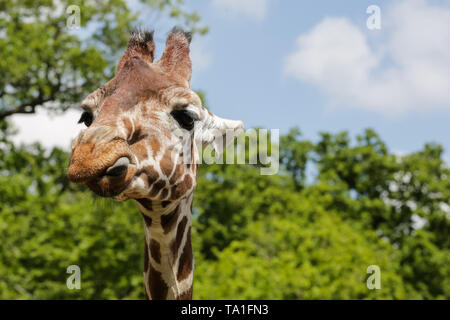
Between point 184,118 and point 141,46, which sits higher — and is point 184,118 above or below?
below

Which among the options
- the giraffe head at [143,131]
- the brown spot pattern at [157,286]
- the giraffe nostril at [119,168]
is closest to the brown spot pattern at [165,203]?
the giraffe head at [143,131]

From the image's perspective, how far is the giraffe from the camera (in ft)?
7.54

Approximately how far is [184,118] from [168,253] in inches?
38.3

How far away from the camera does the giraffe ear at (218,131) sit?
127 inches

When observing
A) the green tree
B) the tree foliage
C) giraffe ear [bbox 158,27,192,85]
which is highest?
the green tree

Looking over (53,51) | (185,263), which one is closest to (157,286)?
(185,263)

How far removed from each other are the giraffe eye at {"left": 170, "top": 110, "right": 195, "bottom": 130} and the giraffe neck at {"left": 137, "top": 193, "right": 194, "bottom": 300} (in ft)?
1.80

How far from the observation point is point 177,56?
315 centimetres

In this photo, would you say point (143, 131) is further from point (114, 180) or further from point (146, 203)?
point (146, 203)

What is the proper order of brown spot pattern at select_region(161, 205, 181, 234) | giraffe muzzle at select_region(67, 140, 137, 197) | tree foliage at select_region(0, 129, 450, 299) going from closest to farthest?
giraffe muzzle at select_region(67, 140, 137, 197)
brown spot pattern at select_region(161, 205, 181, 234)
tree foliage at select_region(0, 129, 450, 299)

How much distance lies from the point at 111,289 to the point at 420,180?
23432 mm

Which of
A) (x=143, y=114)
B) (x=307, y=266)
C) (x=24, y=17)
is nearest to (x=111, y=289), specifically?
(x=307, y=266)

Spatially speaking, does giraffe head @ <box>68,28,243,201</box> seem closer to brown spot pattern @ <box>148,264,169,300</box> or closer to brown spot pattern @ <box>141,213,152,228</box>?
brown spot pattern @ <box>141,213,152,228</box>

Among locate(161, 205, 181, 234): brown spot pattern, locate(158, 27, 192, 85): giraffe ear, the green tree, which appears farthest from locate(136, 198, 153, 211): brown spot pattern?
the green tree
